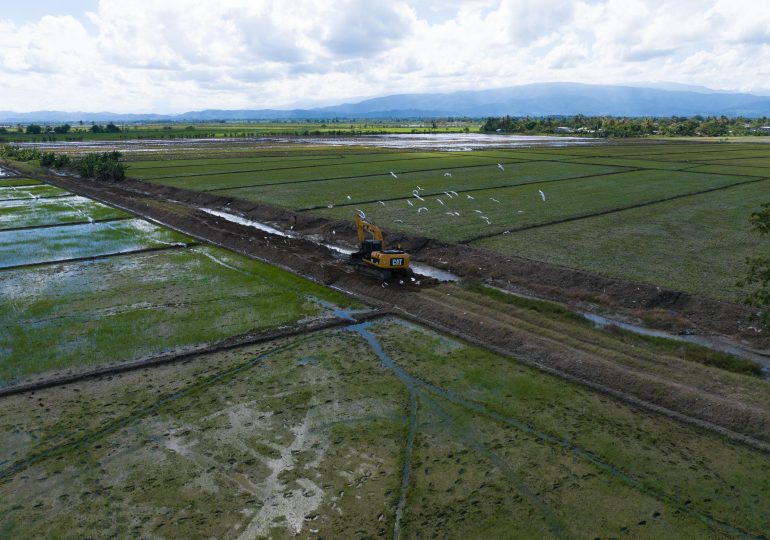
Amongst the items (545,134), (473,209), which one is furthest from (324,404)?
(545,134)

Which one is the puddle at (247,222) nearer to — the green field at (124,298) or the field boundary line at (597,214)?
the green field at (124,298)

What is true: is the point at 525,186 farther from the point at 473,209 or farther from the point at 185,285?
the point at 185,285

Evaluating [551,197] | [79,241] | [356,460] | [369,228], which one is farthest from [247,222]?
[356,460]

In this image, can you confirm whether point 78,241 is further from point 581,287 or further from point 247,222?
point 581,287

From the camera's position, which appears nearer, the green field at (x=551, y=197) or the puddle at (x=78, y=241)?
the green field at (x=551, y=197)

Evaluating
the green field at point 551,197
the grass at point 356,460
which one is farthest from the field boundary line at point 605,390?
the green field at point 551,197

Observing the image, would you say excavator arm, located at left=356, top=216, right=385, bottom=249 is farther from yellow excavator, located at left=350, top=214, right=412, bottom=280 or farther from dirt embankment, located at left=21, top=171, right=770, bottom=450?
dirt embankment, located at left=21, top=171, right=770, bottom=450

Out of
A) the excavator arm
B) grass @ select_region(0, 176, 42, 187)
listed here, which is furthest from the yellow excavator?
grass @ select_region(0, 176, 42, 187)
